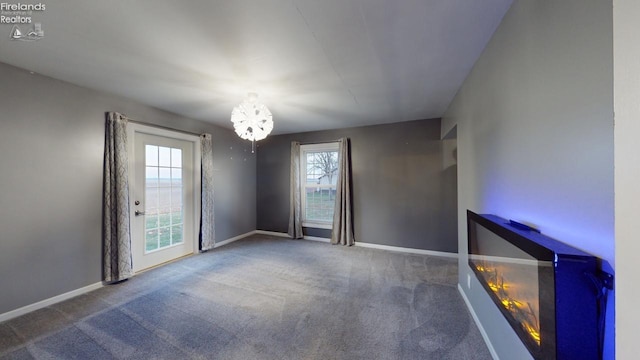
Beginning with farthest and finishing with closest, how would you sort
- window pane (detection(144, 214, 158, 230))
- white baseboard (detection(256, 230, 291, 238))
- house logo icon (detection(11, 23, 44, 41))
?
white baseboard (detection(256, 230, 291, 238)), window pane (detection(144, 214, 158, 230)), house logo icon (detection(11, 23, 44, 41))

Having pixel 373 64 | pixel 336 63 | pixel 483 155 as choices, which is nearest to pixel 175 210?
pixel 336 63

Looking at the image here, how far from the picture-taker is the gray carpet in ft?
5.41

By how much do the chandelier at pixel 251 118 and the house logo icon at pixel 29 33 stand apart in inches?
54.3

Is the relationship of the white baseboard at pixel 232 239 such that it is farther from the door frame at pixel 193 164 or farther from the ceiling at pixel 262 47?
the ceiling at pixel 262 47

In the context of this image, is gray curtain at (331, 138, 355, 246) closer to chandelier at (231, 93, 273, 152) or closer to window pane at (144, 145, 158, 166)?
chandelier at (231, 93, 273, 152)

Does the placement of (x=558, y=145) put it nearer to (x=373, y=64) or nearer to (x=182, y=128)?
(x=373, y=64)

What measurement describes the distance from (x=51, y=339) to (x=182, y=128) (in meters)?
2.77

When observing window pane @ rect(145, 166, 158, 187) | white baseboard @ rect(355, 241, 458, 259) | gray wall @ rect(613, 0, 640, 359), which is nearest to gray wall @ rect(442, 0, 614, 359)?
gray wall @ rect(613, 0, 640, 359)

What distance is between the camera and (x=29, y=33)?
155cm

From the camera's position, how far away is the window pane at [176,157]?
3.44 meters

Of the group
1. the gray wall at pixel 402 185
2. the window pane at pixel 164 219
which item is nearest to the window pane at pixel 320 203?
the gray wall at pixel 402 185

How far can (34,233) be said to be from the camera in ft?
6.97

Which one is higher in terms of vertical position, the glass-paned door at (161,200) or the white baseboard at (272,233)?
the glass-paned door at (161,200)

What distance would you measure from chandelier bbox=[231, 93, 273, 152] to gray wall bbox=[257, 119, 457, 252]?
2217 millimetres
